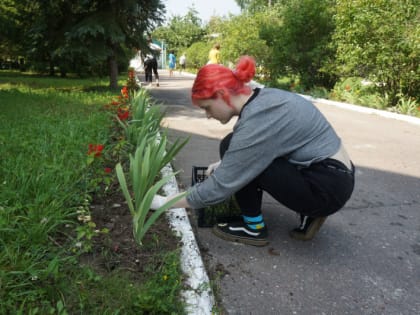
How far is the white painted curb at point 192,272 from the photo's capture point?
166 centimetres

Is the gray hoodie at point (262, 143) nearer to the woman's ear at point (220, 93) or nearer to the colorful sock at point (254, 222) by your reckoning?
the woman's ear at point (220, 93)

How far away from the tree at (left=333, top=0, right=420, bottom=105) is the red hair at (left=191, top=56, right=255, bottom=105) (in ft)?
22.5

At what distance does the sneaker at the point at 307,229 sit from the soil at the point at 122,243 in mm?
851

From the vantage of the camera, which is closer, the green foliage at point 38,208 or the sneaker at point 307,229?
the green foliage at point 38,208

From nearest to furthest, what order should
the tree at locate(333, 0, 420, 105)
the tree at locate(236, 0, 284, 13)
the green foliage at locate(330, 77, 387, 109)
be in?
the tree at locate(333, 0, 420, 105) → the green foliage at locate(330, 77, 387, 109) → the tree at locate(236, 0, 284, 13)

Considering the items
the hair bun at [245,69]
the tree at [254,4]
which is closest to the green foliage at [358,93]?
the hair bun at [245,69]

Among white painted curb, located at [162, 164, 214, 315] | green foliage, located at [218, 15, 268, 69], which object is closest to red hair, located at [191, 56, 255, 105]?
white painted curb, located at [162, 164, 214, 315]

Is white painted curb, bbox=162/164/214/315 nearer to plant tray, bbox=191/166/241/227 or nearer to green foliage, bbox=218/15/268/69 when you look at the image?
plant tray, bbox=191/166/241/227

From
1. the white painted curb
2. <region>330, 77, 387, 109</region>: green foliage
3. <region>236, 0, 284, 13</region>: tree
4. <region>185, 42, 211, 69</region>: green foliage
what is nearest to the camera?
the white painted curb

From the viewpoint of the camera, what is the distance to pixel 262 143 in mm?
1951

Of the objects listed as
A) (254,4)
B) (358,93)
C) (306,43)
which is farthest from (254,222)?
(254,4)

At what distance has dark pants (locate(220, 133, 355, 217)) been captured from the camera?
204 cm

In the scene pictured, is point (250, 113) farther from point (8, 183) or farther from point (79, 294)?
point (8, 183)

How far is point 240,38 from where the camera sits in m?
14.9
